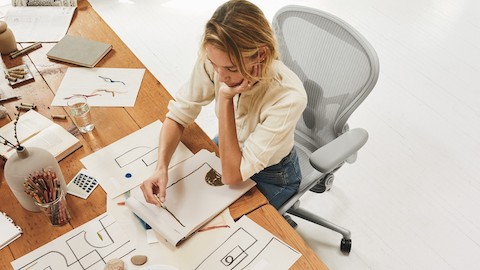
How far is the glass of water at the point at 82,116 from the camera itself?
4.86 feet

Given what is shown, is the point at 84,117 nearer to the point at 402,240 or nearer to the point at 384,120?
the point at 402,240

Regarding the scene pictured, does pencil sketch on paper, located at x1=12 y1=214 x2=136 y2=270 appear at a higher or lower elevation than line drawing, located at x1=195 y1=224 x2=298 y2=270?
lower

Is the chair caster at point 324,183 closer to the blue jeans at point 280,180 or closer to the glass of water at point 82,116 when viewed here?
the blue jeans at point 280,180

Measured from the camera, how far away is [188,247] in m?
1.18

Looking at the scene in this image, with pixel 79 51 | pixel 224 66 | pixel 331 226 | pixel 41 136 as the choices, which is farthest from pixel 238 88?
pixel 331 226

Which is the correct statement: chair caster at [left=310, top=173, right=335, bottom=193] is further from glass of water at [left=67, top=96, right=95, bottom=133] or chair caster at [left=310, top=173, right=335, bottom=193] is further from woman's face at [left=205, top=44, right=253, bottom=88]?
glass of water at [left=67, top=96, right=95, bottom=133]

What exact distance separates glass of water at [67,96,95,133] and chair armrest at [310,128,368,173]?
75 cm

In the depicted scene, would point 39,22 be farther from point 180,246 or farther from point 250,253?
point 250,253

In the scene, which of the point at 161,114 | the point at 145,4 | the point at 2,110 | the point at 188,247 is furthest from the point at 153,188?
the point at 145,4

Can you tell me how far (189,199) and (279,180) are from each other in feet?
1.19

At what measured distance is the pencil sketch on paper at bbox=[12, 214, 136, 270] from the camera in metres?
1.15

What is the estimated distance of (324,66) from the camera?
1584 mm

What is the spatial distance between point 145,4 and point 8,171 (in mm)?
2706

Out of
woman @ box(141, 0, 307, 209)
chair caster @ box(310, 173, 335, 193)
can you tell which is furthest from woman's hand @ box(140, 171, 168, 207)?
chair caster @ box(310, 173, 335, 193)
